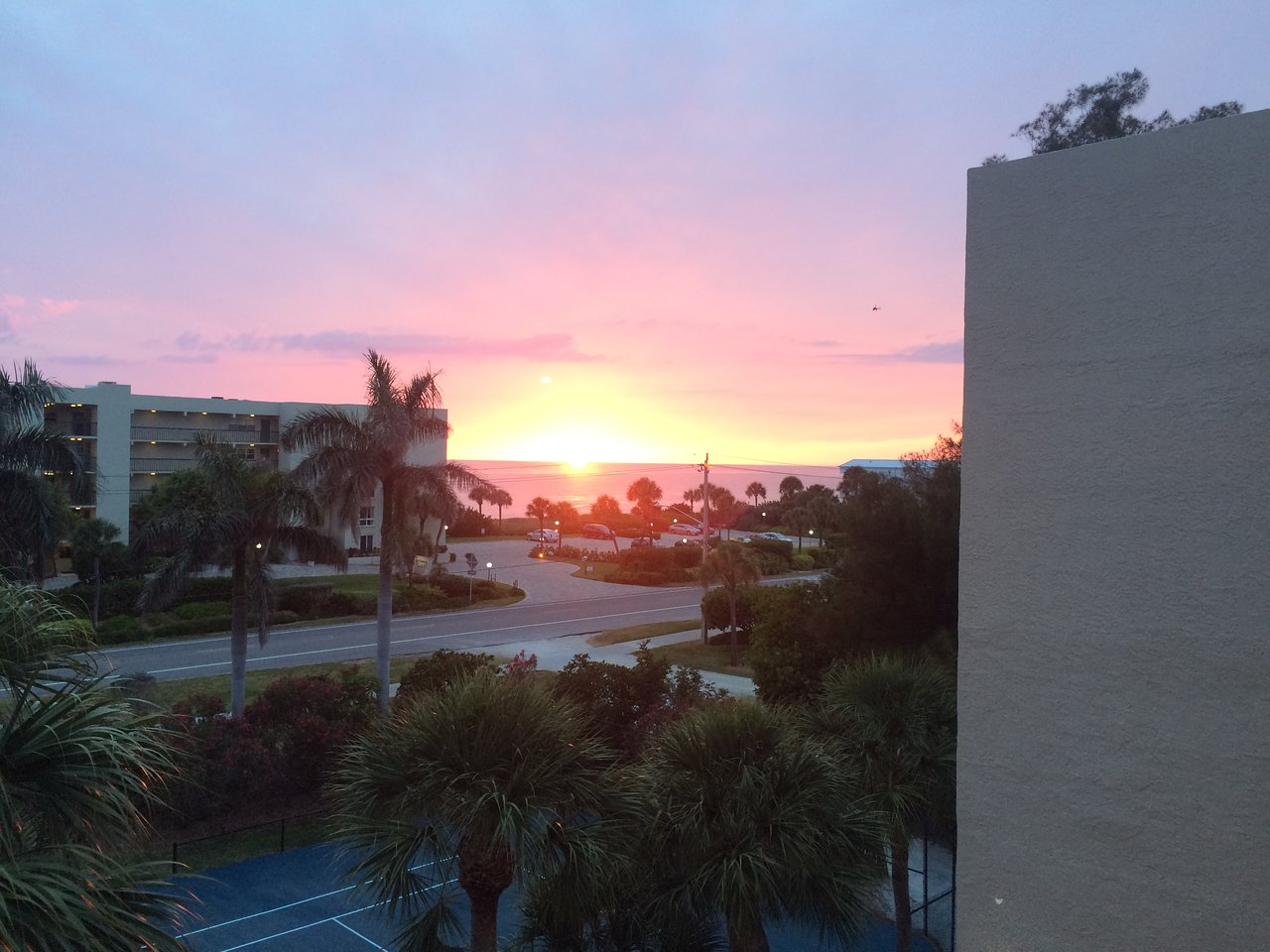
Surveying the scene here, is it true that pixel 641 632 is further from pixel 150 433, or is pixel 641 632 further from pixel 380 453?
pixel 150 433

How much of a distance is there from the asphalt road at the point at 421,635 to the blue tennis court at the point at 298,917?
13.7m

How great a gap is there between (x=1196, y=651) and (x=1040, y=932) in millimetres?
2726

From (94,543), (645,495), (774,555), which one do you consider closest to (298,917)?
(94,543)

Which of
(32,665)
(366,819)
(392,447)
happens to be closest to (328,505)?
(392,447)

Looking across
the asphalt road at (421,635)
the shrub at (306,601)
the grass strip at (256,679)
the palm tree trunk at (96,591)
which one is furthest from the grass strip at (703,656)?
the palm tree trunk at (96,591)

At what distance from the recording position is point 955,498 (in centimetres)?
2238

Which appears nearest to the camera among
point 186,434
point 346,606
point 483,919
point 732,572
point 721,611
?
point 483,919

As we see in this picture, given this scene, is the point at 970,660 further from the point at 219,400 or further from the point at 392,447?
the point at 219,400

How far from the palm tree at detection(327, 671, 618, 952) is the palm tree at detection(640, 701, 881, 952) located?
90cm

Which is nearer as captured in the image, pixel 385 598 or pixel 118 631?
pixel 385 598

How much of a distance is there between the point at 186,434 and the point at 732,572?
143ft

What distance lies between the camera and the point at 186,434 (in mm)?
62906

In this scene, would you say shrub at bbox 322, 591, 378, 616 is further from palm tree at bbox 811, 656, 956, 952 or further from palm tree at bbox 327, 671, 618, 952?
palm tree at bbox 327, 671, 618, 952

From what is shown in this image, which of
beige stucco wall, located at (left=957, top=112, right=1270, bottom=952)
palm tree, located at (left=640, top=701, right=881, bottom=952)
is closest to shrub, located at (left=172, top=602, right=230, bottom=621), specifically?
palm tree, located at (left=640, top=701, right=881, bottom=952)
